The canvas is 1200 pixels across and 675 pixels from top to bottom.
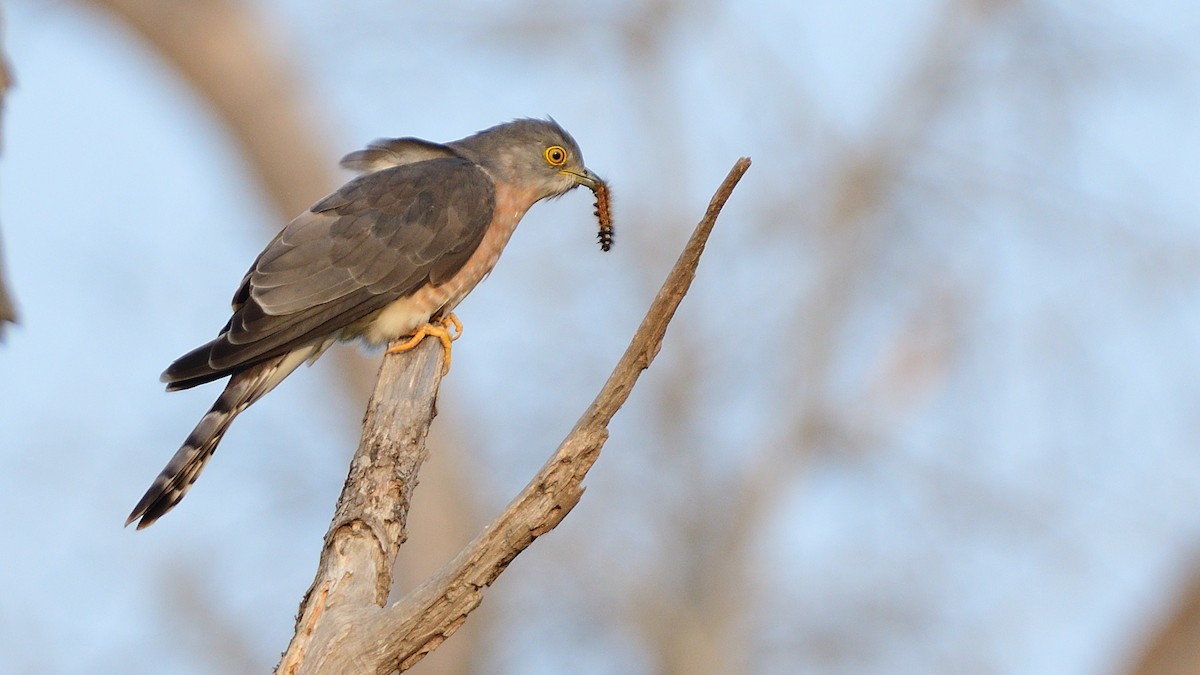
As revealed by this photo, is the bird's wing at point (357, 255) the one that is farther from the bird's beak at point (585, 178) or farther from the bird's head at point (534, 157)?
the bird's beak at point (585, 178)

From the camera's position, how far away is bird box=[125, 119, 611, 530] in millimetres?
4992

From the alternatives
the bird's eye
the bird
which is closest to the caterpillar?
the bird

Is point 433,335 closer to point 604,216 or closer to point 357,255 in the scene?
point 357,255

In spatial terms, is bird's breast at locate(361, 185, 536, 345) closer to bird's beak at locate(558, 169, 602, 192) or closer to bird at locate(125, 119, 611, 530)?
bird at locate(125, 119, 611, 530)

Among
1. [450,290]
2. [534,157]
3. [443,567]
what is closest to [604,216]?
[534,157]

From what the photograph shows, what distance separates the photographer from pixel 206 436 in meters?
4.88

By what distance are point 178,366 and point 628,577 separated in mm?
7329

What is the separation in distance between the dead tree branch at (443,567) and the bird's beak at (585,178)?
2719 mm

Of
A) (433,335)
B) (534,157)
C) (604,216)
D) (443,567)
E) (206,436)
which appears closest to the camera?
(443,567)

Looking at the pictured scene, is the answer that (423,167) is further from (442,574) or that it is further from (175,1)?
(175,1)

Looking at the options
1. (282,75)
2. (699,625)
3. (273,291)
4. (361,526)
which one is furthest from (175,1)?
(361,526)

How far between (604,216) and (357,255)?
115cm

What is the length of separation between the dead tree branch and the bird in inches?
42.9

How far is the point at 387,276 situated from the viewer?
5598mm
